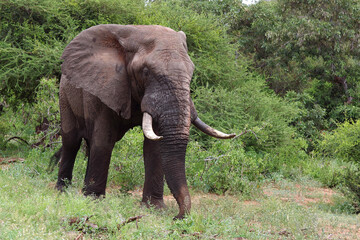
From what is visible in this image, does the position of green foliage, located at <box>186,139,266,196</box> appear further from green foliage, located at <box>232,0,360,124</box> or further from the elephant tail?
green foliage, located at <box>232,0,360,124</box>

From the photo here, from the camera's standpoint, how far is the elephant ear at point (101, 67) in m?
5.86

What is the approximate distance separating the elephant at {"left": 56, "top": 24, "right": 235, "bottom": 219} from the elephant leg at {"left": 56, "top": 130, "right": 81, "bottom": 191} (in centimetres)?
19

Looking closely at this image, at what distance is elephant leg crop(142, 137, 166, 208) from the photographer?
6.36 meters

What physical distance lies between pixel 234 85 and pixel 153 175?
7.48m

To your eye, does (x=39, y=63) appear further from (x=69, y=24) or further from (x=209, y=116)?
(x=209, y=116)

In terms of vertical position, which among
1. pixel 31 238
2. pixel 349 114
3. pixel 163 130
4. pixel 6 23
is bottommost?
pixel 349 114

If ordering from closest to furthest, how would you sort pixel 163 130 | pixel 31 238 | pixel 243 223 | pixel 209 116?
pixel 31 238 → pixel 163 130 → pixel 243 223 → pixel 209 116

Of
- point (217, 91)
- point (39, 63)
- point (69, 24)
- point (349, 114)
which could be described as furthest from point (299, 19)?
point (39, 63)

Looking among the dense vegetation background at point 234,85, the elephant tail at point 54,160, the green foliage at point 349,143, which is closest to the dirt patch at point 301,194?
the dense vegetation background at point 234,85

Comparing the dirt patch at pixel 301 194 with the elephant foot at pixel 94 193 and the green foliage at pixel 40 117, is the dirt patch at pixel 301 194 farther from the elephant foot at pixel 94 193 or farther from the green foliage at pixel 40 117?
the green foliage at pixel 40 117

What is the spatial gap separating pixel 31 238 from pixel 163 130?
1.95m

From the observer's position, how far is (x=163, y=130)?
5258 millimetres

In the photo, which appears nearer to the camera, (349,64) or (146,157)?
(146,157)

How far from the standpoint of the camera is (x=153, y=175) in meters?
6.43
